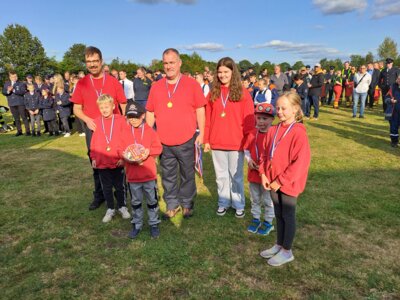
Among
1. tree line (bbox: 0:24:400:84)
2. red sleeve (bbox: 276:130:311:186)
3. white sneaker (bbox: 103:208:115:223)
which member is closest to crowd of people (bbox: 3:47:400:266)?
white sneaker (bbox: 103:208:115:223)

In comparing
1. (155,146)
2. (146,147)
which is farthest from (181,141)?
(146,147)

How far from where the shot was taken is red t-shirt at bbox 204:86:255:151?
4031 mm

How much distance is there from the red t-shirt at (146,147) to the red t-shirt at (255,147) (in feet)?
3.86

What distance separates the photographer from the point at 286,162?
9.89 feet

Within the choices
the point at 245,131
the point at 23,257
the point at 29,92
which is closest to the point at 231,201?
the point at 245,131

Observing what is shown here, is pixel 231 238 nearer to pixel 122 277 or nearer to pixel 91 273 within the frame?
pixel 122 277

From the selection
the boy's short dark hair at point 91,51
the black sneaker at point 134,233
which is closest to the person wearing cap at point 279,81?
the boy's short dark hair at point 91,51

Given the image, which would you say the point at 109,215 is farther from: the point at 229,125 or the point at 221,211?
the point at 229,125

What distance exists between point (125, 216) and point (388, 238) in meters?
3.55

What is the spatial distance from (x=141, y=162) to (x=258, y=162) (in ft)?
4.79

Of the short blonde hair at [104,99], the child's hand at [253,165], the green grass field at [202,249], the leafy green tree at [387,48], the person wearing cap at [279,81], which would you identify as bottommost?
the green grass field at [202,249]

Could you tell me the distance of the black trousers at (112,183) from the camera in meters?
4.31

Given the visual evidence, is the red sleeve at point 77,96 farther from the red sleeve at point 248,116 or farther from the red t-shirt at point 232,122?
the red sleeve at point 248,116

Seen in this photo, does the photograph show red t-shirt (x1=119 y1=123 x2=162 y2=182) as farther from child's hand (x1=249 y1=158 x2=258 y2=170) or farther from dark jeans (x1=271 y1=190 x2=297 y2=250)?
dark jeans (x1=271 y1=190 x2=297 y2=250)
